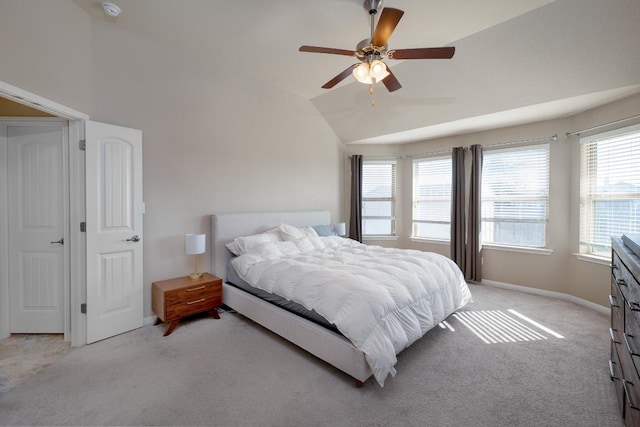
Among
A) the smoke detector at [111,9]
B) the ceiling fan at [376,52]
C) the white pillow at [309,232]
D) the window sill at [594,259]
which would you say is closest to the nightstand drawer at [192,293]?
→ the white pillow at [309,232]

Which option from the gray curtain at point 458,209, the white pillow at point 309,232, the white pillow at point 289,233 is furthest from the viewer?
the gray curtain at point 458,209

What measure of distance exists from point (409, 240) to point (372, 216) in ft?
3.00

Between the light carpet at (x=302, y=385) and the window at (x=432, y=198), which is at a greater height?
the window at (x=432, y=198)

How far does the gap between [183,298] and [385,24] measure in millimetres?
3227

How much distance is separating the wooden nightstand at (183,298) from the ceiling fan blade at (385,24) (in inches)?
119

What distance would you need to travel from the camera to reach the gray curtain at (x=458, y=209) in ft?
16.4

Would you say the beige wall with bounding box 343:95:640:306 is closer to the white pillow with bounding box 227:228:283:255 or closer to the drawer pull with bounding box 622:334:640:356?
the drawer pull with bounding box 622:334:640:356

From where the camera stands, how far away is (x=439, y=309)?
2830mm

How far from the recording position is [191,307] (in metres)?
3.15

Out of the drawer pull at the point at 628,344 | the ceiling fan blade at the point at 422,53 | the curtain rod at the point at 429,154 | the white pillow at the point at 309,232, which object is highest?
the ceiling fan blade at the point at 422,53

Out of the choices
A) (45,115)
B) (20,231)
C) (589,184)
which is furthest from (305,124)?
(589,184)

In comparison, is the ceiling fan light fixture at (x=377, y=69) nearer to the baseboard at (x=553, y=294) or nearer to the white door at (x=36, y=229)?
the white door at (x=36, y=229)

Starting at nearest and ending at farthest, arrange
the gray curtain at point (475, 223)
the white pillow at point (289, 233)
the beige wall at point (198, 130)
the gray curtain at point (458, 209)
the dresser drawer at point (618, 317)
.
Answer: the dresser drawer at point (618, 317) → the beige wall at point (198, 130) → the white pillow at point (289, 233) → the gray curtain at point (475, 223) → the gray curtain at point (458, 209)

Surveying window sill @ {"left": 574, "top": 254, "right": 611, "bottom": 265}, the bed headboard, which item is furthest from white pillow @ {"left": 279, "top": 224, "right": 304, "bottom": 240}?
window sill @ {"left": 574, "top": 254, "right": 611, "bottom": 265}
